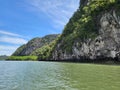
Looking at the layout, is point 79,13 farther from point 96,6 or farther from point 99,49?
point 99,49

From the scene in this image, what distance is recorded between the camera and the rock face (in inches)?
2857

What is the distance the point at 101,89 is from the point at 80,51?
69.2m

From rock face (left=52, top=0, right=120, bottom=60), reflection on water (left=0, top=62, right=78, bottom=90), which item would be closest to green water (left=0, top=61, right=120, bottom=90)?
reflection on water (left=0, top=62, right=78, bottom=90)

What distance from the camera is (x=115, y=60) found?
73.2m

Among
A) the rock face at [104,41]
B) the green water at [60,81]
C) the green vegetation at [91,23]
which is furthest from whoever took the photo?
the green vegetation at [91,23]

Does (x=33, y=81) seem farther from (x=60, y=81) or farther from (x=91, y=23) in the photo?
(x=91, y=23)

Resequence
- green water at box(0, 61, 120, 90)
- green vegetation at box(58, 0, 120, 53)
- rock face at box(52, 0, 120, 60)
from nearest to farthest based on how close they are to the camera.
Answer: green water at box(0, 61, 120, 90), rock face at box(52, 0, 120, 60), green vegetation at box(58, 0, 120, 53)

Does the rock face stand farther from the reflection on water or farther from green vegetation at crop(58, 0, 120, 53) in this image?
the reflection on water

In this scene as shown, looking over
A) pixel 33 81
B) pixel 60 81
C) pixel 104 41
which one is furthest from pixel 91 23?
pixel 33 81

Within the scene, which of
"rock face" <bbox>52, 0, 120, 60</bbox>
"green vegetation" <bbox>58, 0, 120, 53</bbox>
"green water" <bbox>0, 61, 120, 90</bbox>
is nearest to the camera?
"green water" <bbox>0, 61, 120, 90</bbox>

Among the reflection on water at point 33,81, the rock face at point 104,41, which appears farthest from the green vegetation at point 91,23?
the reflection on water at point 33,81

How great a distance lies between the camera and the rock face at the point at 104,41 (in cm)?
7256

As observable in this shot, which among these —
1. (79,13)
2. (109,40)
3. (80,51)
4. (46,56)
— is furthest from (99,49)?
(46,56)

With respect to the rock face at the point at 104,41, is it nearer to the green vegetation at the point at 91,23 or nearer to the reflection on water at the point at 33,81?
the green vegetation at the point at 91,23
